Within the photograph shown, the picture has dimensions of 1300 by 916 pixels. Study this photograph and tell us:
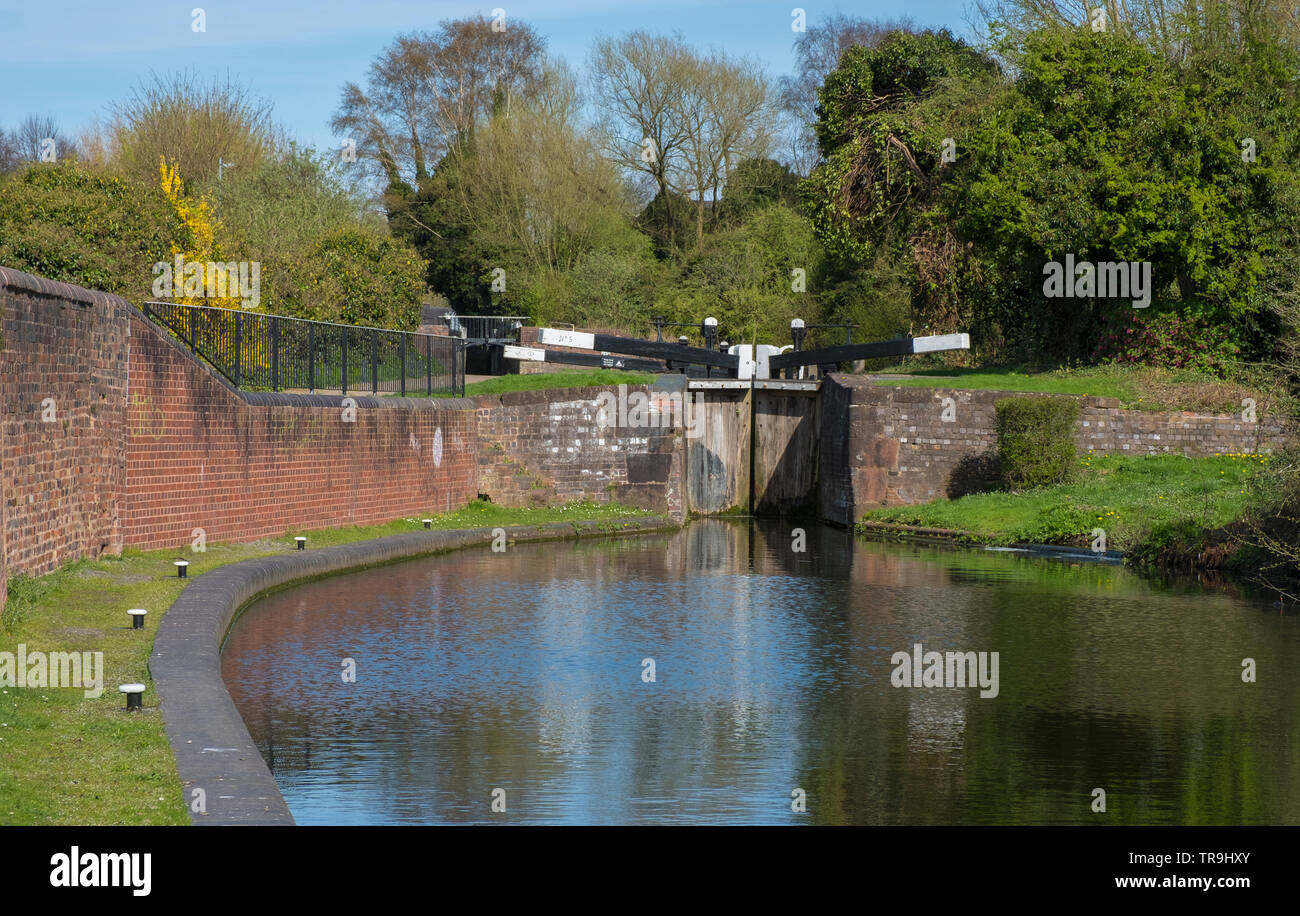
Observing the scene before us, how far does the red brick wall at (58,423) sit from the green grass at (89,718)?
368mm

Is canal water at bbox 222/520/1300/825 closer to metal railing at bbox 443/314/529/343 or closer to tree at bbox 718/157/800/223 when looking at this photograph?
metal railing at bbox 443/314/529/343

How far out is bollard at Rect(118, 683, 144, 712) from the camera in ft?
25.6

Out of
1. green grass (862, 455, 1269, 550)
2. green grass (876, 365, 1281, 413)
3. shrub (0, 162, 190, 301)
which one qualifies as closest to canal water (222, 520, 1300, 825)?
green grass (862, 455, 1269, 550)

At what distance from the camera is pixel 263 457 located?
17500 mm

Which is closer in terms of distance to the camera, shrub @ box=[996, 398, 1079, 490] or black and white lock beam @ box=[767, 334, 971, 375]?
shrub @ box=[996, 398, 1079, 490]

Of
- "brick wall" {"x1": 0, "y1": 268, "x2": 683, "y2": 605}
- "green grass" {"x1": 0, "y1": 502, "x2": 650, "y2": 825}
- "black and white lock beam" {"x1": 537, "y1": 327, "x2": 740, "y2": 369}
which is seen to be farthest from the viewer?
"black and white lock beam" {"x1": 537, "y1": 327, "x2": 740, "y2": 369}

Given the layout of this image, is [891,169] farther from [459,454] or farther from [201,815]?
[201,815]

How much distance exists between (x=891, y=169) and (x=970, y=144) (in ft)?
16.6

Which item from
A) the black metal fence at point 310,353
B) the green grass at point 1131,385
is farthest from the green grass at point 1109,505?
the black metal fence at point 310,353

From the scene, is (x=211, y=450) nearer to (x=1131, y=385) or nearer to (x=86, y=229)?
(x=86, y=229)

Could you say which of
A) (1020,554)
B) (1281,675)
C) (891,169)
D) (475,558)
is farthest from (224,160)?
(1281,675)

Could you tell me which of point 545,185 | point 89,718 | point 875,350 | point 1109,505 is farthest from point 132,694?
point 545,185

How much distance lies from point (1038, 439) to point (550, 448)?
312 inches

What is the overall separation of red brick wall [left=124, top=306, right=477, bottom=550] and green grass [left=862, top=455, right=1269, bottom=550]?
295 inches
